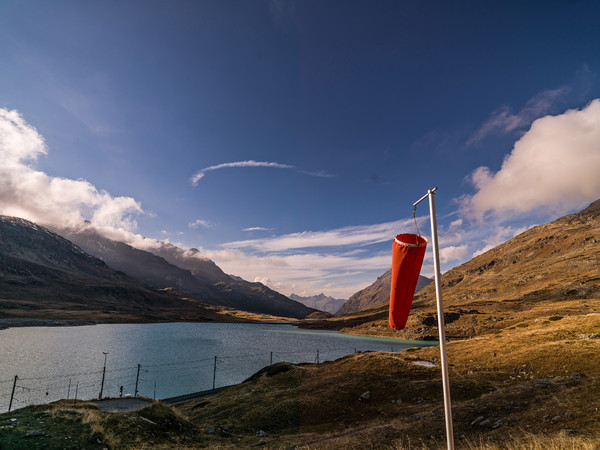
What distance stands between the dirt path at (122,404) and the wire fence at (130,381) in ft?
20.9

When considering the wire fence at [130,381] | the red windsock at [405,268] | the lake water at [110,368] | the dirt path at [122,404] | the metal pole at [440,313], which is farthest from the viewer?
the lake water at [110,368]

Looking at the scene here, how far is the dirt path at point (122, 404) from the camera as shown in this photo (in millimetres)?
31312

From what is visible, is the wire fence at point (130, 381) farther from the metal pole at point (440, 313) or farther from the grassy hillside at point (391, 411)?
the metal pole at point (440, 313)

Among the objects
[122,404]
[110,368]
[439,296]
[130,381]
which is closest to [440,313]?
[439,296]

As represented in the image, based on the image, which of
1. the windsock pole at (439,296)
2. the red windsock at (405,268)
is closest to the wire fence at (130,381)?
the red windsock at (405,268)

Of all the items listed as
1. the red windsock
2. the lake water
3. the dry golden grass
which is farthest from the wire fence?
the red windsock

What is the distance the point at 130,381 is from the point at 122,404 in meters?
30.3

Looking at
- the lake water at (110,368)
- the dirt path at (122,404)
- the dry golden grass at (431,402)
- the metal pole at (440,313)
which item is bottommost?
the lake water at (110,368)

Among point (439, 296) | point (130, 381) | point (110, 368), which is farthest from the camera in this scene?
point (110, 368)

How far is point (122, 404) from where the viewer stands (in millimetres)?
33312

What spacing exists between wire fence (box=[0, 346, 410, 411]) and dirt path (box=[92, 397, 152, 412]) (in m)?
6.36

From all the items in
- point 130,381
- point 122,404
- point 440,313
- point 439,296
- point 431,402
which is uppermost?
point 439,296

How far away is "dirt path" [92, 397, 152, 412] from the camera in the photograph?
103ft

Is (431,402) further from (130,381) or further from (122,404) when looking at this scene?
(130,381)
